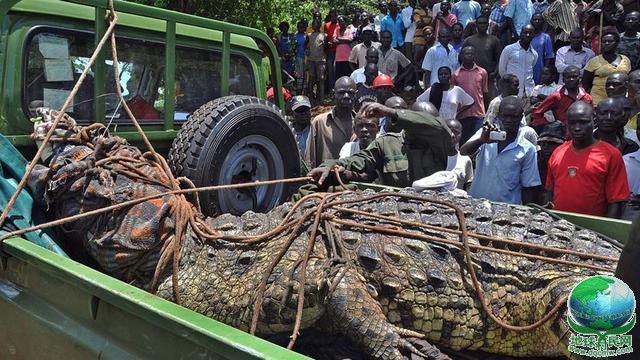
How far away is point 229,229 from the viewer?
283 cm

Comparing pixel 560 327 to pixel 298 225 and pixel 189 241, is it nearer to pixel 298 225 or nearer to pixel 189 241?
pixel 298 225

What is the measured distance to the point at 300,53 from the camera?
41.1ft

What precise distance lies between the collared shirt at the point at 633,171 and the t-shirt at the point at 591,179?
1.79 feet

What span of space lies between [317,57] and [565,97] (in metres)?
6.51

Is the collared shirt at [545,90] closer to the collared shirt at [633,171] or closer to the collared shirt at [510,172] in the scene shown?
Result: the collared shirt at [633,171]

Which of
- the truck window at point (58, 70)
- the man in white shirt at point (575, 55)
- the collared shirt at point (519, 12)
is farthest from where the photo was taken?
the collared shirt at point (519, 12)

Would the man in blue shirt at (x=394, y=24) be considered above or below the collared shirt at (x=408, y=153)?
above

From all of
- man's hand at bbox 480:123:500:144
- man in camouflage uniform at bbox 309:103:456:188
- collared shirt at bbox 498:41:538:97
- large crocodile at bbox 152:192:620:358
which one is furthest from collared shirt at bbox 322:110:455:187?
collared shirt at bbox 498:41:538:97

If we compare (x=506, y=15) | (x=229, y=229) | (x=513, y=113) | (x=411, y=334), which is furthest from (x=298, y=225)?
(x=506, y=15)

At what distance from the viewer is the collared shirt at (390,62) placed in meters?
9.59

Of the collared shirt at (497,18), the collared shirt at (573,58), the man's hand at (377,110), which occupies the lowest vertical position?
the man's hand at (377,110)

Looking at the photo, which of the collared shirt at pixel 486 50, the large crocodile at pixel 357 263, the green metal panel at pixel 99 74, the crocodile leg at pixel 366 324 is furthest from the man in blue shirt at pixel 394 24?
the crocodile leg at pixel 366 324

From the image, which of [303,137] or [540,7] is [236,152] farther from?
[540,7]

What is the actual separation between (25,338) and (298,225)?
1.28 meters
